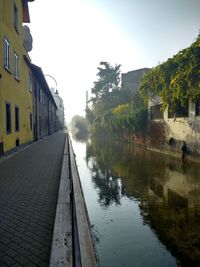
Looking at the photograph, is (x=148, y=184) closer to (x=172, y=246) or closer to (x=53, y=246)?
(x=172, y=246)

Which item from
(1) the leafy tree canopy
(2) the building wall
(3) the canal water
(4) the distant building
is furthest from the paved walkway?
(4) the distant building

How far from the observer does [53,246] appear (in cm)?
312

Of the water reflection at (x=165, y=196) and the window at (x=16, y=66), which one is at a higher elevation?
the window at (x=16, y=66)

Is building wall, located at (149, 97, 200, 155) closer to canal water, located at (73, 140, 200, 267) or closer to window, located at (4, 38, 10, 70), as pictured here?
canal water, located at (73, 140, 200, 267)

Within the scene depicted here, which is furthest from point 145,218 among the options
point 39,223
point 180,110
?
point 180,110

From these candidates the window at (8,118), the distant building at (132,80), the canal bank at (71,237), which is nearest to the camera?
the canal bank at (71,237)

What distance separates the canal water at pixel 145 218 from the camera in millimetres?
4164

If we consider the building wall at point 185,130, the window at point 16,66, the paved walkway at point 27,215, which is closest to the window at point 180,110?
the building wall at point 185,130

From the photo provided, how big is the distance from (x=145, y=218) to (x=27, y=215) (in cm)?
289

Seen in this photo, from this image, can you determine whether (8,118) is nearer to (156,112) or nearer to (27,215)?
(27,215)

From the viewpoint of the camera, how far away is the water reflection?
4.60m

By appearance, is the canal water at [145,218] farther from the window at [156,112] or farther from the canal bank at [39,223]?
the window at [156,112]

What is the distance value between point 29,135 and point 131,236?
14548 mm

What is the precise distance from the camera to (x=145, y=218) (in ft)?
19.1
